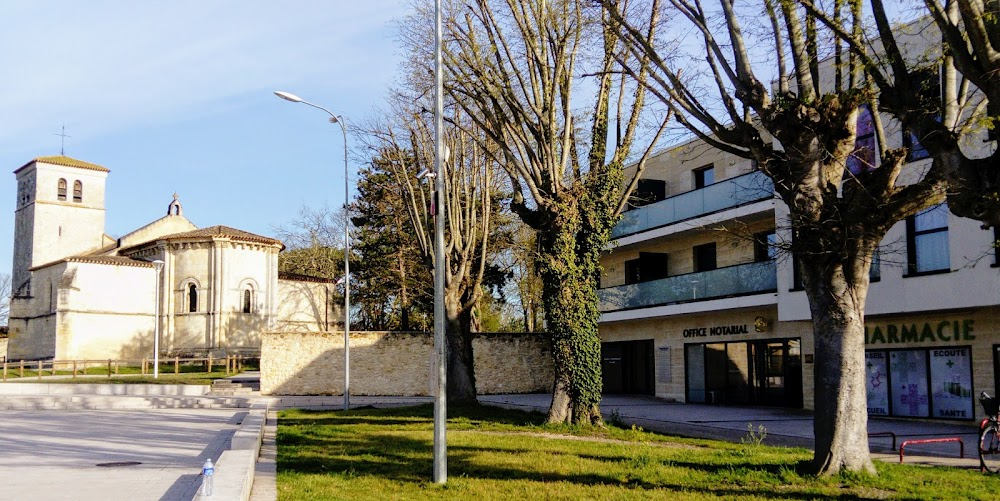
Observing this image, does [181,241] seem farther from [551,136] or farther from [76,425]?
[551,136]

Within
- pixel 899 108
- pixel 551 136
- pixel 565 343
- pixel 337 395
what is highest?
pixel 551 136

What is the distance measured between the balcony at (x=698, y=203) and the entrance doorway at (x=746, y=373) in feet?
14.5

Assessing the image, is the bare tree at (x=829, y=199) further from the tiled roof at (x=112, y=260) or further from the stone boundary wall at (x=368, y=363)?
the tiled roof at (x=112, y=260)

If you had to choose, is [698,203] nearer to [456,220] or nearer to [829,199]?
[456,220]

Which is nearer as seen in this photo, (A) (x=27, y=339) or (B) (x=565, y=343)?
(B) (x=565, y=343)

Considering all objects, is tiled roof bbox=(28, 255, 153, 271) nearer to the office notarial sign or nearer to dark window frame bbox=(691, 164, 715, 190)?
dark window frame bbox=(691, 164, 715, 190)

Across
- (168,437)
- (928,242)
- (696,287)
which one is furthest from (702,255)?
(168,437)

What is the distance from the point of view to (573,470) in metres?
11.9

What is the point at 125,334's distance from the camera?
61.3 meters

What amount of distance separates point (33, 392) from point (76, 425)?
715 inches

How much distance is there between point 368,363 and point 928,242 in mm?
22371

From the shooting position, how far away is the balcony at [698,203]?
2505 cm

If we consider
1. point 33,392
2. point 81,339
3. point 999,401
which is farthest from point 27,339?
point 999,401

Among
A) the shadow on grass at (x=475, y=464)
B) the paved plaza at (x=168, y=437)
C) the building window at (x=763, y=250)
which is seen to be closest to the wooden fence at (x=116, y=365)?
the paved plaza at (x=168, y=437)
